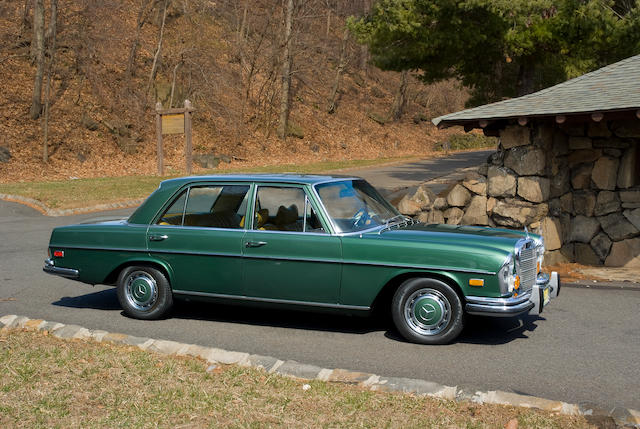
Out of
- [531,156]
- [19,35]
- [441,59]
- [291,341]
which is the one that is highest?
[19,35]

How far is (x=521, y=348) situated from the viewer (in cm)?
639

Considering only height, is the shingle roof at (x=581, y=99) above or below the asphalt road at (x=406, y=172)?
above

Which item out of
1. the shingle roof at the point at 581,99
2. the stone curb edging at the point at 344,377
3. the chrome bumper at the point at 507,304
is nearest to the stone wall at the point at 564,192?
the shingle roof at the point at 581,99

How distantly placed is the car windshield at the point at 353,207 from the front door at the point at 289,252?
18 centimetres

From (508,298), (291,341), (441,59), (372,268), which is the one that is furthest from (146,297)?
(441,59)

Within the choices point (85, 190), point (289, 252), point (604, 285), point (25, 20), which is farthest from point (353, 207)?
point (25, 20)

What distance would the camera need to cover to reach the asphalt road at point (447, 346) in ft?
17.9

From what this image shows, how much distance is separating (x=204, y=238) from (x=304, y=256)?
1.15 m

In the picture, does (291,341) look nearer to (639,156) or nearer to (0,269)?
(0,269)

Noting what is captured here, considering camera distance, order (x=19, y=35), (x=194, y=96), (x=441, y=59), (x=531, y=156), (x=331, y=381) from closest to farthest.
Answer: (x=331, y=381) < (x=531, y=156) < (x=441, y=59) < (x=19, y=35) < (x=194, y=96)

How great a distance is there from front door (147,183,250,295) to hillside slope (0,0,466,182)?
20.3m

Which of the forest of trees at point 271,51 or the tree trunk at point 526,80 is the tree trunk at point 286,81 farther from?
the tree trunk at point 526,80

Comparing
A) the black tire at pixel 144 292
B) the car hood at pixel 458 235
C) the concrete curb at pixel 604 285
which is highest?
the car hood at pixel 458 235

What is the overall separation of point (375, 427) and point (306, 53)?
43.2 meters
